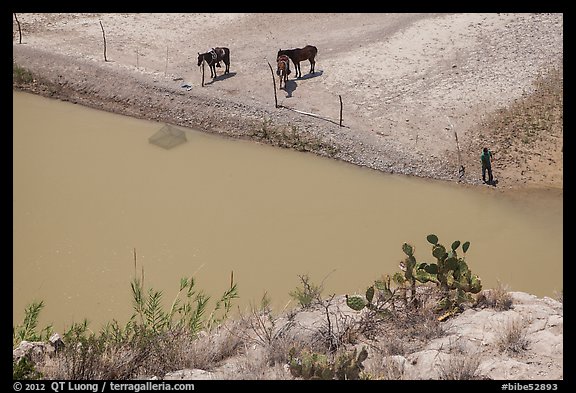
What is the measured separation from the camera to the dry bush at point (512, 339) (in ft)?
23.0

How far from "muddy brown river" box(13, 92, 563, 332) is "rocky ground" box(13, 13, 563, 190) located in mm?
818

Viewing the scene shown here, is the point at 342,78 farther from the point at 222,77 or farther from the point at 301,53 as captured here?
the point at 222,77

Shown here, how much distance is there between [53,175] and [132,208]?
7.87ft

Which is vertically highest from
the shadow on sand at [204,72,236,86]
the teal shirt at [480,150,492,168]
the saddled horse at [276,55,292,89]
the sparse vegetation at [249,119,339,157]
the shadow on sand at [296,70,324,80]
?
the saddled horse at [276,55,292,89]

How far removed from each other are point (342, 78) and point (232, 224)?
6600 millimetres

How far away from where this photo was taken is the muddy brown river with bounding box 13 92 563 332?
1137 cm

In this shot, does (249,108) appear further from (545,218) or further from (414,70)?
(545,218)

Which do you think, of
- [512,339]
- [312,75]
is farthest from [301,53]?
[512,339]

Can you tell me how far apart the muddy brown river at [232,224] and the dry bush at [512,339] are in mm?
3541

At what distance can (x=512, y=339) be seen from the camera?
7.11 meters

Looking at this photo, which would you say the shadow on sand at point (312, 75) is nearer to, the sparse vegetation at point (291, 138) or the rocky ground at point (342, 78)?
the rocky ground at point (342, 78)

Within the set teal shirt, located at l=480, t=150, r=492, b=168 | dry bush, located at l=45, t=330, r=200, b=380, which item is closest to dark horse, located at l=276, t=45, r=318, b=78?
teal shirt, located at l=480, t=150, r=492, b=168

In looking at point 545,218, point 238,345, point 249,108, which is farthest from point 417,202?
point 238,345

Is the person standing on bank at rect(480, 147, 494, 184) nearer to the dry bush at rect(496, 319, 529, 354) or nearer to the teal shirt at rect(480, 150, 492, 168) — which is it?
the teal shirt at rect(480, 150, 492, 168)
